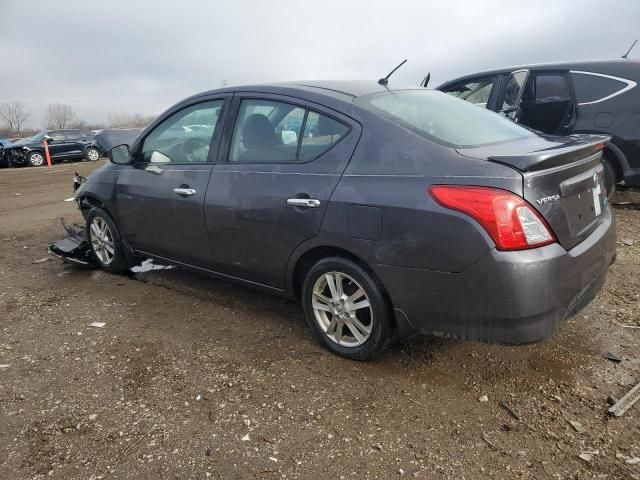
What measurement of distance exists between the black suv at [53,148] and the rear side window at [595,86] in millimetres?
19880

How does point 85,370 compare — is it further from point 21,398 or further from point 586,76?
point 586,76

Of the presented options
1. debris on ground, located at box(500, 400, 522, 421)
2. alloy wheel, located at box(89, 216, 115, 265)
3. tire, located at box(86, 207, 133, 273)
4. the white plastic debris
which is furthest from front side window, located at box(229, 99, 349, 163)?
the white plastic debris

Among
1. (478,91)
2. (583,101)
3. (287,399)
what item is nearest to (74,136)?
(478,91)

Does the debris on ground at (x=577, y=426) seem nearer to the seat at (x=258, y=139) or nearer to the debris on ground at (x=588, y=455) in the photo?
the debris on ground at (x=588, y=455)

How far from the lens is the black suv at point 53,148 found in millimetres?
21531

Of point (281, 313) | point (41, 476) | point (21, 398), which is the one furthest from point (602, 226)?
point (21, 398)

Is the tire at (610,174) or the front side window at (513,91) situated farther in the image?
the front side window at (513,91)

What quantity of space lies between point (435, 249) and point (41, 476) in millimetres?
2076

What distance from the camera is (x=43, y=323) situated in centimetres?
393

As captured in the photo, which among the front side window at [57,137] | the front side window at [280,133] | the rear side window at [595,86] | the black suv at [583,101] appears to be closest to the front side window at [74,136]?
the front side window at [57,137]

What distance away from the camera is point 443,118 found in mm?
3148

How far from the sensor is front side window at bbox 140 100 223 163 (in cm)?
380

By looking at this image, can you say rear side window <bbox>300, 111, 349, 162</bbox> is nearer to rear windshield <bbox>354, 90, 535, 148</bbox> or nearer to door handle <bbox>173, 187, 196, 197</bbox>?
rear windshield <bbox>354, 90, 535, 148</bbox>

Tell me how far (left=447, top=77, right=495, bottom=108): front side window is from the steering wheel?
4421 millimetres
